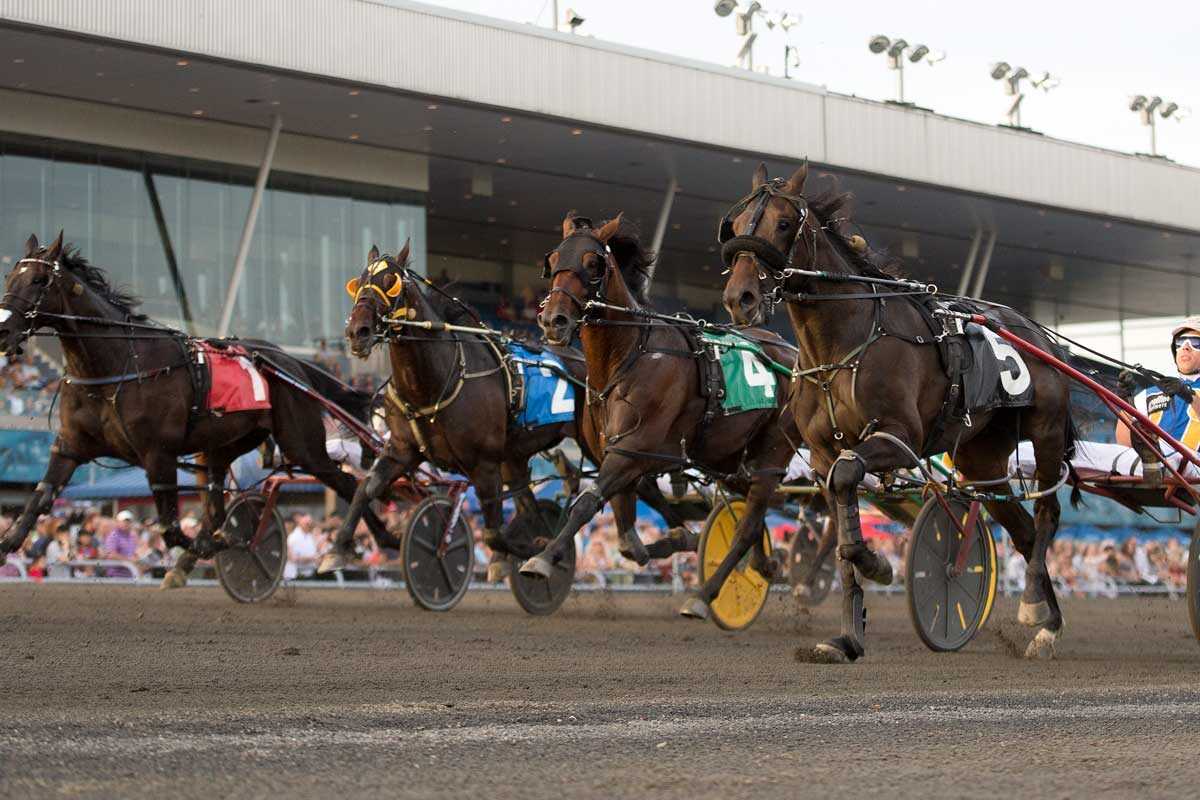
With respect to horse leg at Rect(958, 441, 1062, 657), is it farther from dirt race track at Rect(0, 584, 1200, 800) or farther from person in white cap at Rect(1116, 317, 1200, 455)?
person in white cap at Rect(1116, 317, 1200, 455)

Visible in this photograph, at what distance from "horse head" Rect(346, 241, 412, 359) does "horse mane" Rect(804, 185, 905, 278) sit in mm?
3780

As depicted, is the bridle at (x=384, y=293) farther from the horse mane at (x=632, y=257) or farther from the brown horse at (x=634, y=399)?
the horse mane at (x=632, y=257)

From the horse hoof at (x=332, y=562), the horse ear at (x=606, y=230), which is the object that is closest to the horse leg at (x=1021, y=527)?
the horse ear at (x=606, y=230)

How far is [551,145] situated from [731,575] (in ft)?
54.5

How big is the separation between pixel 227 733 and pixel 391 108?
20.4 meters

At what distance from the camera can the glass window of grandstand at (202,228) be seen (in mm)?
23188

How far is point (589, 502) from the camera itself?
8.87 metres

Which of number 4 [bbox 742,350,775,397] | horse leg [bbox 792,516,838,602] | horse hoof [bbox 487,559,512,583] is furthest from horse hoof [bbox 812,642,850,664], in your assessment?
horse leg [bbox 792,516,838,602]

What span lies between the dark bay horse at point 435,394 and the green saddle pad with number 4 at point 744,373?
132 centimetres

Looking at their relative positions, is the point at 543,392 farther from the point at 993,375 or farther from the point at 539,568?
the point at 993,375

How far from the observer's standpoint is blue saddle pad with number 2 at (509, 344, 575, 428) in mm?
11484

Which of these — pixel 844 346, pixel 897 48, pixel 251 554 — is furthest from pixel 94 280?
pixel 897 48

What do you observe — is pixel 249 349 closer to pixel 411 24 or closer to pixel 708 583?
pixel 708 583

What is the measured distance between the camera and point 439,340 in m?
11.1
